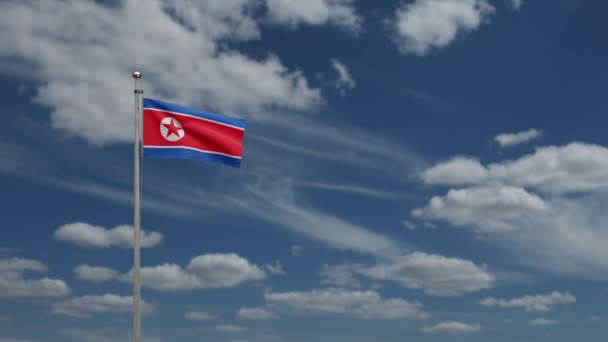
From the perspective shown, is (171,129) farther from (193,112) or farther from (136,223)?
(136,223)

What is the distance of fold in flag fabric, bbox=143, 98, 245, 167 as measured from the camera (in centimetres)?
4669

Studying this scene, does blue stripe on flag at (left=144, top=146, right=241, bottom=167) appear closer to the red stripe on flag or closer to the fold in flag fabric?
the fold in flag fabric

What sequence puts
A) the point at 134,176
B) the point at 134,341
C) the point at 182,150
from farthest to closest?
the point at 182,150, the point at 134,176, the point at 134,341

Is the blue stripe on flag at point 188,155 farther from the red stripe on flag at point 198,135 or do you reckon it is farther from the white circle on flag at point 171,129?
the white circle on flag at point 171,129

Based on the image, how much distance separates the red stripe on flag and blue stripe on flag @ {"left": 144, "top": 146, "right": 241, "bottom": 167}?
0.28 m

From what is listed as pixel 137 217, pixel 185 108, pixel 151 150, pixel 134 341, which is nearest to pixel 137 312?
pixel 134 341

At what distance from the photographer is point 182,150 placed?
47344 mm

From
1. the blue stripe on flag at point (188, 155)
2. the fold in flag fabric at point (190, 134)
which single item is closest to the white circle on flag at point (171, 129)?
the fold in flag fabric at point (190, 134)

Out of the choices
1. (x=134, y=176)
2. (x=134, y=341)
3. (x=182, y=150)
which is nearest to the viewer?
(x=134, y=341)

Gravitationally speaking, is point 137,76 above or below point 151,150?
above

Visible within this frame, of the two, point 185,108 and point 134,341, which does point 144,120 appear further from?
point 134,341

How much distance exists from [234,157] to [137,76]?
7720 mm

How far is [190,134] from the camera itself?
47.7m

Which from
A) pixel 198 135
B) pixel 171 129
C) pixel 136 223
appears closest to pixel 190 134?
pixel 198 135
